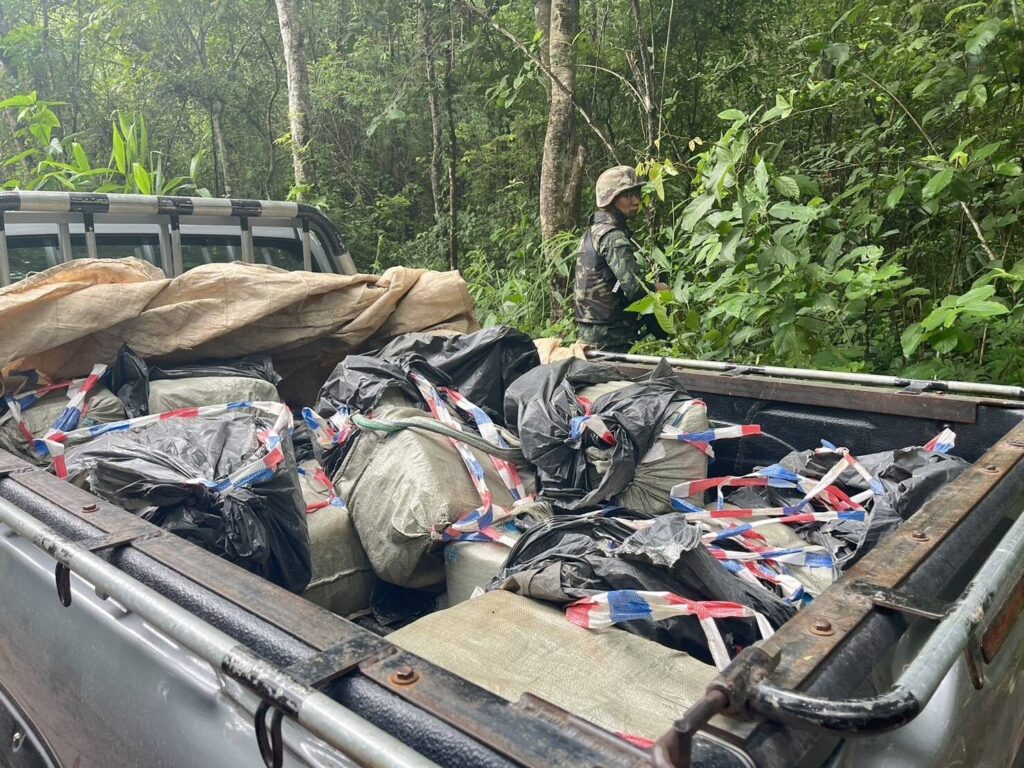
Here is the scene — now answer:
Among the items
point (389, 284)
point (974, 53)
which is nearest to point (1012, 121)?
point (974, 53)

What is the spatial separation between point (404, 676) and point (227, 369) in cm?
204

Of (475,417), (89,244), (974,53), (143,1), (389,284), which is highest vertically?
(143,1)

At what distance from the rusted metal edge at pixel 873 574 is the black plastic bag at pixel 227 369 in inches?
84.0

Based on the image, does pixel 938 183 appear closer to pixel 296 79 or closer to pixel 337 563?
pixel 337 563

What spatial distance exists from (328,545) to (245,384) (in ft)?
2.60

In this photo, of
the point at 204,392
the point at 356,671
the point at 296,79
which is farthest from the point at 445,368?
the point at 296,79

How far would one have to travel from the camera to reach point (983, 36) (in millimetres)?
3846

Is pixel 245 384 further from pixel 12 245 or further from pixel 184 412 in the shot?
pixel 12 245

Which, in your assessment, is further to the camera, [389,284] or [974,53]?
[974,53]

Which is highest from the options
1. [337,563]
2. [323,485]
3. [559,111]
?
[559,111]

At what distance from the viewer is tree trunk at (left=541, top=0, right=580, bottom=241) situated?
6332 millimetres

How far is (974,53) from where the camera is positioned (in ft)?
12.7

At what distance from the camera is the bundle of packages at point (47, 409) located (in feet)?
7.88

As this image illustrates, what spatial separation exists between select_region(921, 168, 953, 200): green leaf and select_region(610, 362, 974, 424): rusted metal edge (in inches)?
62.4
